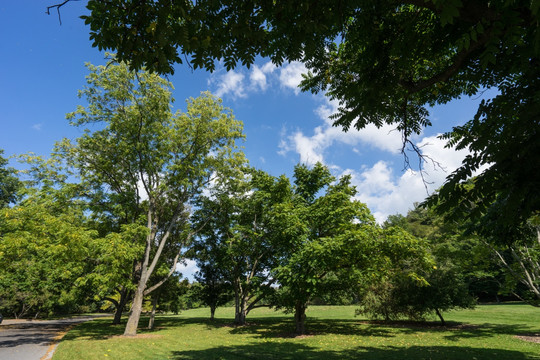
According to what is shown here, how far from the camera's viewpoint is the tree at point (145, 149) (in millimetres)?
16688

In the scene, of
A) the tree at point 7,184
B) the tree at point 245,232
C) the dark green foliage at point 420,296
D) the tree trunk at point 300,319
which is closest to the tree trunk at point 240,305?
the tree at point 245,232

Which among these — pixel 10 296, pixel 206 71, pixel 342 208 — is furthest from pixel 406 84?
pixel 10 296

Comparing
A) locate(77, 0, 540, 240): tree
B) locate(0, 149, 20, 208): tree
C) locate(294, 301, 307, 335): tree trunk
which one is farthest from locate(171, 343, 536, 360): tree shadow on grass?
locate(0, 149, 20, 208): tree

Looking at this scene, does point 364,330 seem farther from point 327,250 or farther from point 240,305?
point 240,305

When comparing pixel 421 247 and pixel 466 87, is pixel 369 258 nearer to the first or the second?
pixel 421 247

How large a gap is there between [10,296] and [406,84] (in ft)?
132

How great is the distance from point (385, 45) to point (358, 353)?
1064 cm

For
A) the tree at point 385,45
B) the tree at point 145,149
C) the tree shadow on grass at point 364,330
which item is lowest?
the tree shadow on grass at point 364,330

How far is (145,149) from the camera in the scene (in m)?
17.6

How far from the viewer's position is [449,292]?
18766 millimetres

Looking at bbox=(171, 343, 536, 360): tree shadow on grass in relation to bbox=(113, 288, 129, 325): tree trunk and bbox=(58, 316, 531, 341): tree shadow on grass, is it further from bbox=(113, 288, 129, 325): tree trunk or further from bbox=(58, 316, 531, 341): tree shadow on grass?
bbox=(113, 288, 129, 325): tree trunk

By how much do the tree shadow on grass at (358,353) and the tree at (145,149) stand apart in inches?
333

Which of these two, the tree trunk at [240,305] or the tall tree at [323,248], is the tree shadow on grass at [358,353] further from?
the tree trunk at [240,305]

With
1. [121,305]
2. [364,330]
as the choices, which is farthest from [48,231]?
[364,330]
